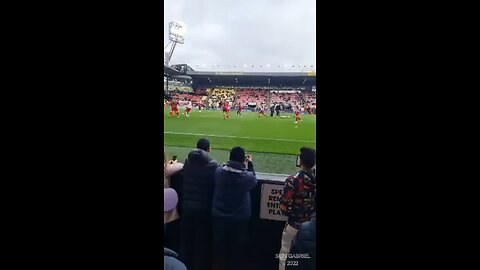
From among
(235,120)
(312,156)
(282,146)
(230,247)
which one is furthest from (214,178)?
(282,146)

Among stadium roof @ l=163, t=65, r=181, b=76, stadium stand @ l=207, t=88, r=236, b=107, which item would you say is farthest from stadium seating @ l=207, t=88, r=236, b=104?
stadium roof @ l=163, t=65, r=181, b=76

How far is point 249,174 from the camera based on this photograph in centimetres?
147

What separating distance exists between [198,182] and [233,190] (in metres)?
0.19

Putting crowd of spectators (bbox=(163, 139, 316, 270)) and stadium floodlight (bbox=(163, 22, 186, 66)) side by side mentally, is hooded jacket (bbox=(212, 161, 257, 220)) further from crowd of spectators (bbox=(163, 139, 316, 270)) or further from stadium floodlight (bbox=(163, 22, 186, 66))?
stadium floodlight (bbox=(163, 22, 186, 66))

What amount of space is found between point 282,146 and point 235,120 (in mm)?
766

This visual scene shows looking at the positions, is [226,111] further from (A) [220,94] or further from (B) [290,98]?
(B) [290,98]

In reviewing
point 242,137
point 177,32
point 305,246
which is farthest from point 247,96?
point 305,246

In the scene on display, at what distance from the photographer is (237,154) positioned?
1.45 meters

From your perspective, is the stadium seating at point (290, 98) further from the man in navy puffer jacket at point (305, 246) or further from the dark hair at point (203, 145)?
the man in navy puffer jacket at point (305, 246)

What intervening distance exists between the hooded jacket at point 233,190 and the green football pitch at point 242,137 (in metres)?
0.23

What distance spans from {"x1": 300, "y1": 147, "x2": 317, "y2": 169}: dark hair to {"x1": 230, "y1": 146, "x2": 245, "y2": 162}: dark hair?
10.9 inches

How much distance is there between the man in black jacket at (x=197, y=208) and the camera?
1.51 m

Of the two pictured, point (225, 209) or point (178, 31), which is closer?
point (225, 209)
